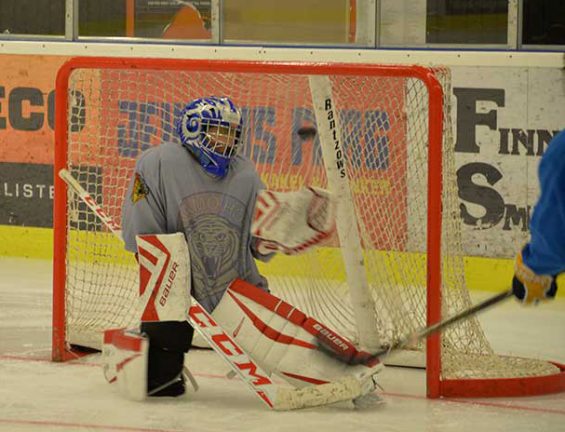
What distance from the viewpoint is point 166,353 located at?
15.0ft

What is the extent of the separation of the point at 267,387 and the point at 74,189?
1.03 metres

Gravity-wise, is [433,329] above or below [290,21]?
below

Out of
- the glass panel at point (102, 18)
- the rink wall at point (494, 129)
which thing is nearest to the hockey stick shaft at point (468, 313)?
the rink wall at point (494, 129)

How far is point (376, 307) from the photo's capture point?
16.7 ft

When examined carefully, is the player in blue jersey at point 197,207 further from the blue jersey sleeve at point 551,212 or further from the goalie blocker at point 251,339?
the blue jersey sleeve at point 551,212

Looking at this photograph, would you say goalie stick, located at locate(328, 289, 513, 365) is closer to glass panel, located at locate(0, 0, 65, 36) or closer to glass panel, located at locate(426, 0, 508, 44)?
glass panel, located at locate(426, 0, 508, 44)

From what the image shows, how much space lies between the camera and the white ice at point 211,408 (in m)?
4.30

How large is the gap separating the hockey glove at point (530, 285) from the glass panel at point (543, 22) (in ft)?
12.0

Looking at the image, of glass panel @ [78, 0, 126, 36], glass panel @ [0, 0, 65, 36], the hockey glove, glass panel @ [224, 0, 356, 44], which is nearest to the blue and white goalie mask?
the hockey glove

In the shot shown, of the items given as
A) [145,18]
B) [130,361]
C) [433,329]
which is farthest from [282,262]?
[145,18]

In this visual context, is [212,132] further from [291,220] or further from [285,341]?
[285,341]

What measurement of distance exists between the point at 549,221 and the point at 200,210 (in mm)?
1962

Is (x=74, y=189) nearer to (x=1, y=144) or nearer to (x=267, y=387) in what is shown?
(x=267, y=387)

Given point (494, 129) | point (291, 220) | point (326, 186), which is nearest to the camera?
point (291, 220)
